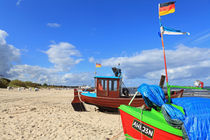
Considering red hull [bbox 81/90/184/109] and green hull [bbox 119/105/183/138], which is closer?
green hull [bbox 119/105/183/138]

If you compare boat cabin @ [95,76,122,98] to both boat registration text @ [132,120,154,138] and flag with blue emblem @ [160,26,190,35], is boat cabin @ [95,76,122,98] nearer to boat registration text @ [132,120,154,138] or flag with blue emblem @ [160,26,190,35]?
flag with blue emblem @ [160,26,190,35]

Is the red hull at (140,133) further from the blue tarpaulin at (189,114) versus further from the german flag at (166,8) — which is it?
the german flag at (166,8)

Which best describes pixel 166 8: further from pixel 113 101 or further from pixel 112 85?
pixel 113 101

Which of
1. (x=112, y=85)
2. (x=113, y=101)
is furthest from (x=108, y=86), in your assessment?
(x=113, y=101)

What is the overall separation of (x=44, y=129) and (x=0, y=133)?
1641mm

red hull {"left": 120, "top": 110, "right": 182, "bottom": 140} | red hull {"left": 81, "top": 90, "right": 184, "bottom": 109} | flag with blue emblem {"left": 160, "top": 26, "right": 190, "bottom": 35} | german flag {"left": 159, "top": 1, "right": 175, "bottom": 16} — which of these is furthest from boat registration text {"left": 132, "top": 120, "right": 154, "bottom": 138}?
red hull {"left": 81, "top": 90, "right": 184, "bottom": 109}

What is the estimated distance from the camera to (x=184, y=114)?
12.4 feet

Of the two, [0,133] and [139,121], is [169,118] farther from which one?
[0,133]

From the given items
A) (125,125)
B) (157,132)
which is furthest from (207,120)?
(125,125)

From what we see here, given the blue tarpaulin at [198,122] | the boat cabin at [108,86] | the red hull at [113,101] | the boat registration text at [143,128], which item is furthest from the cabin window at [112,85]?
Answer: the blue tarpaulin at [198,122]

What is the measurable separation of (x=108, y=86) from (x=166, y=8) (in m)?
6.41

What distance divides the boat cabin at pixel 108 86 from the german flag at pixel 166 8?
5.34m

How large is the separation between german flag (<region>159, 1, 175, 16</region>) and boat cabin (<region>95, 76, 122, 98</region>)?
17.5ft

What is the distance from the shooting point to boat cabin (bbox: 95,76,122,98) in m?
10.5
